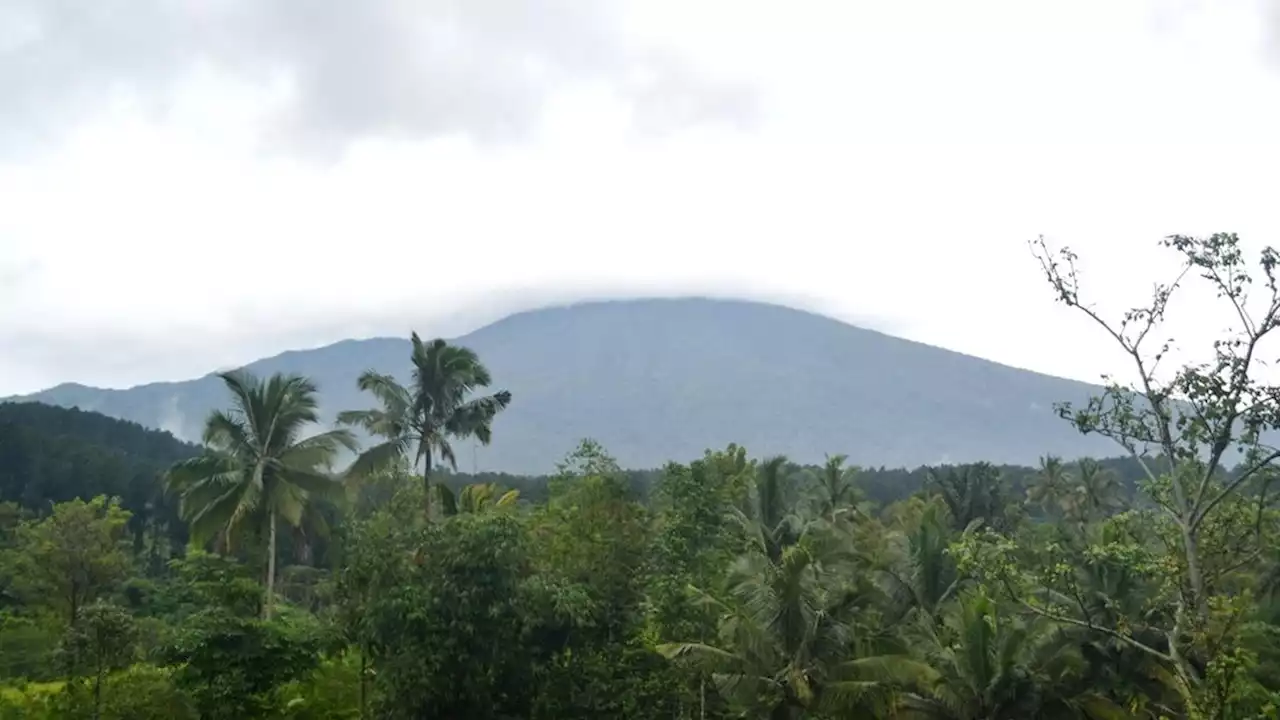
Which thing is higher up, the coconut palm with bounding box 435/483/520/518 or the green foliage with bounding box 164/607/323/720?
the coconut palm with bounding box 435/483/520/518

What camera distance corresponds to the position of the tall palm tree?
26.9 metres

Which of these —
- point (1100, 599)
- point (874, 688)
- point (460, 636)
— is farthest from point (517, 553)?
point (1100, 599)

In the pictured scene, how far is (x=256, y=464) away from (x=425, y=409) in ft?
15.9

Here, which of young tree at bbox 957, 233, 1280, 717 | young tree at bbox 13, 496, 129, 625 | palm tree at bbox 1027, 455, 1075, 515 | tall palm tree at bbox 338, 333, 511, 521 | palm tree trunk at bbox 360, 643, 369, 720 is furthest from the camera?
palm tree at bbox 1027, 455, 1075, 515

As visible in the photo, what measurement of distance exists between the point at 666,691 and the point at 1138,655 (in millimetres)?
8896

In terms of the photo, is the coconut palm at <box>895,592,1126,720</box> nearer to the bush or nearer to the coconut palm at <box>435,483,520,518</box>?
the coconut palm at <box>435,483,520,518</box>

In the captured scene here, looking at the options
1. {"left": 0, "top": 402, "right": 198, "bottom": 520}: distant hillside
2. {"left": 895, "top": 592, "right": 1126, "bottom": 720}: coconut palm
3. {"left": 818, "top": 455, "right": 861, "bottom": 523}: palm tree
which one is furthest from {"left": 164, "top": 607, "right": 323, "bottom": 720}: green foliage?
{"left": 0, "top": 402, "right": 198, "bottom": 520}: distant hillside

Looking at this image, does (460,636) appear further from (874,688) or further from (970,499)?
(970,499)

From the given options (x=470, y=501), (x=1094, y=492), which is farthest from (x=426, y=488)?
(x=1094, y=492)

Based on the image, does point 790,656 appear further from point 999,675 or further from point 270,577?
point 270,577

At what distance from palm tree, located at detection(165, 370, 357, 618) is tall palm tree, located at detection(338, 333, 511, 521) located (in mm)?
2259

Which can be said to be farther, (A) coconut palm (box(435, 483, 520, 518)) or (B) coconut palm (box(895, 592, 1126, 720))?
(A) coconut palm (box(435, 483, 520, 518))

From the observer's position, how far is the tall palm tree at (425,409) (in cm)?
2689

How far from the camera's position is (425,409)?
2723 centimetres
